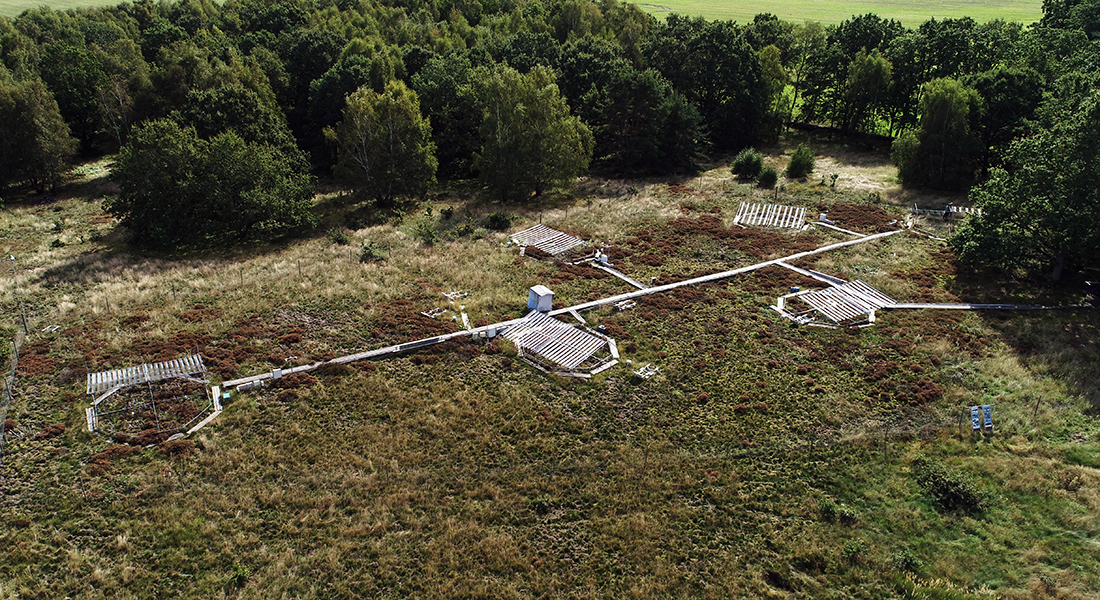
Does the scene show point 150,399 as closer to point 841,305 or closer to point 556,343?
point 556,343

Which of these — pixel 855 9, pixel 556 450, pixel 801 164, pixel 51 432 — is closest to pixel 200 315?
pixel 51 432

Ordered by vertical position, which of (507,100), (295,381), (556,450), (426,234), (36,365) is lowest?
(556,450)

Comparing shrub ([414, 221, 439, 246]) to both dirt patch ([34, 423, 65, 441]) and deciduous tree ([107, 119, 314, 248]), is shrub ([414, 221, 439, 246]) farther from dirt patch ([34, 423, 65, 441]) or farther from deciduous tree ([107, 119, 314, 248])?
dirt patch ([34, 423, 65, 441])

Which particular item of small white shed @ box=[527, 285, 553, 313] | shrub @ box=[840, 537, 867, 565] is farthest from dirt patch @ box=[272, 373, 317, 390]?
shrub @ box=[840, 537, 867, 565]

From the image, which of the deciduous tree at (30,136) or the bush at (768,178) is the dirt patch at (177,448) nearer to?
the bush at (768,178)

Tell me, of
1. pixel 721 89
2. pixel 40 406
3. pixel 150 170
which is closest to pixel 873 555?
pixel 40 406

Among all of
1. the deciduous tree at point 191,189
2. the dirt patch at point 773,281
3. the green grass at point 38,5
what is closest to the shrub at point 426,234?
the deciduous tree at point 191,189
